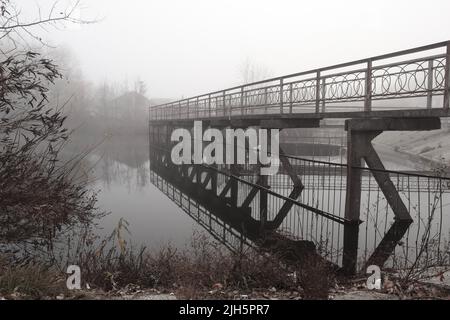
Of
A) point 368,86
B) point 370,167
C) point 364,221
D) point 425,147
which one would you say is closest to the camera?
point 368,86

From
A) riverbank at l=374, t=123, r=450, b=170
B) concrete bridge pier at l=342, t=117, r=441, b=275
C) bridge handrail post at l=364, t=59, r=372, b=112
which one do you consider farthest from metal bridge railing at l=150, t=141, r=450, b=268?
riverbank at l=374, t=123, r=450, b=170

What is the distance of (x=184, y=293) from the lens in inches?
146

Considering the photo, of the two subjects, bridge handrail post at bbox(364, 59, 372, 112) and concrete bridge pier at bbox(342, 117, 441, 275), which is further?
bridge handrail post at bbox(364, 59, 372, 112)

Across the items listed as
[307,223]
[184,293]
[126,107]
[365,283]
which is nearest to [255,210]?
[307,223]

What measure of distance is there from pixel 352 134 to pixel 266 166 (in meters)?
5.20

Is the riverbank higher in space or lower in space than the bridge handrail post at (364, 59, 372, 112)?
lower

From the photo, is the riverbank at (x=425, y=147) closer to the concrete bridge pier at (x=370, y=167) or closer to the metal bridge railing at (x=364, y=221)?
the metal bridge railing at (x=364, y=221)

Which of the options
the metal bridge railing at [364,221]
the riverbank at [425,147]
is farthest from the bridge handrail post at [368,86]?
the riverbank at [425,147]

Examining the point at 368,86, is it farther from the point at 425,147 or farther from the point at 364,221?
the point at 425,147

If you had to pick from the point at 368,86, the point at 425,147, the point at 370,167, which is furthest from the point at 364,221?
the point at 425,147

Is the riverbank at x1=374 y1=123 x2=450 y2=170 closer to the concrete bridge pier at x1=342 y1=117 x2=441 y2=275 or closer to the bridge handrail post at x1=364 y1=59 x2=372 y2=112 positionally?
the concrete bridge pier at x1=342 y1=117 x2=441 y2=275

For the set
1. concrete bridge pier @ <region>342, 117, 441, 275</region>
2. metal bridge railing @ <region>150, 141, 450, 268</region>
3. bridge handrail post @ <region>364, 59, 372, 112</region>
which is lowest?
metal bridge railing @ <region>150, 141, 450, 268</region>

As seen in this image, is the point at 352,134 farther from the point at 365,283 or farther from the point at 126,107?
→ the point at 126,107
